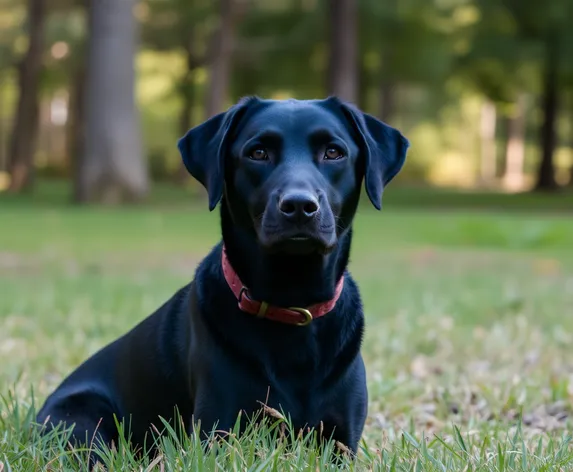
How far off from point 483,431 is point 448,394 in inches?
42.1

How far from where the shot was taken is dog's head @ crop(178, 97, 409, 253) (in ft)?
11.8

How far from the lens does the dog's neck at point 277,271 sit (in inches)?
151

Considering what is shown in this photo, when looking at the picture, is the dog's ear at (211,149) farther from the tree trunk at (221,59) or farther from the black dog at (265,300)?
the tree trunk at (221,59)

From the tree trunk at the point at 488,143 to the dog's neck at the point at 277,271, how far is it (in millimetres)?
50845

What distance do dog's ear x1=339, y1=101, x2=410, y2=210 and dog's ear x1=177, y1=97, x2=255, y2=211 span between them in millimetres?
441

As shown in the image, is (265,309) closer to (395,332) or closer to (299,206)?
(299,206)

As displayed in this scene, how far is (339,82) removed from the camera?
89.0ft

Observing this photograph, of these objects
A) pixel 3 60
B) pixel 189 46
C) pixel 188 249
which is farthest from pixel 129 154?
pixel 189 46

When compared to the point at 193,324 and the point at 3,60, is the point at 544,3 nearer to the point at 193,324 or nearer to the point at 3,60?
the point at 3,60

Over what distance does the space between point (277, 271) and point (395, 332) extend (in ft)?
13.0

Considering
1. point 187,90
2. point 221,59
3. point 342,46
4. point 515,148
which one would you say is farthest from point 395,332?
point 515,148

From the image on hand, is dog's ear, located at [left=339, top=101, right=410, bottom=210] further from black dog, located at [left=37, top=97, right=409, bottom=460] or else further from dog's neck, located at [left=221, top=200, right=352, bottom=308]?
dog's neck, located at [left=221, top=200, right=352, bottom=308]

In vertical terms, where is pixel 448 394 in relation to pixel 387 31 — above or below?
below

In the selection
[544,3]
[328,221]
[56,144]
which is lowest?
[56,144]
